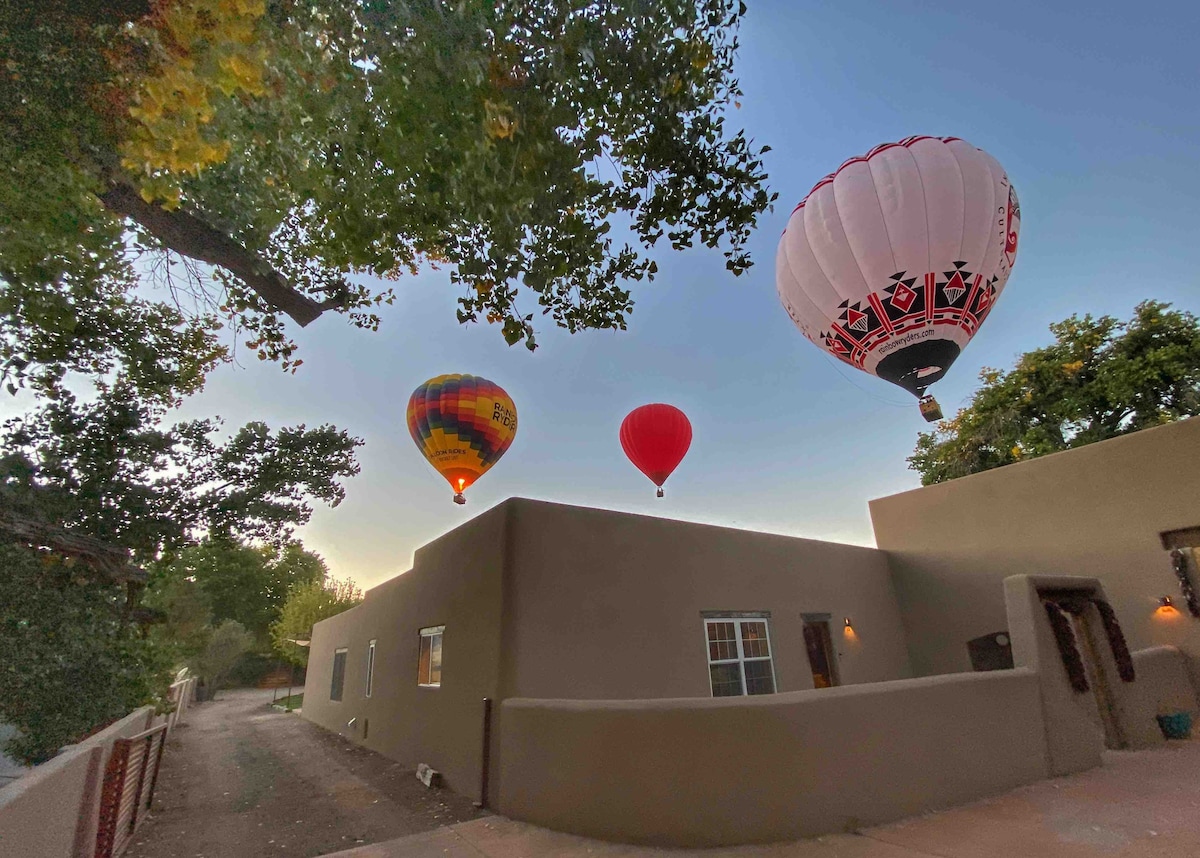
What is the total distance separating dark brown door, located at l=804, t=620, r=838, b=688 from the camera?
994 cm

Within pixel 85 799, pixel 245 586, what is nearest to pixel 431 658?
pixel 85 799

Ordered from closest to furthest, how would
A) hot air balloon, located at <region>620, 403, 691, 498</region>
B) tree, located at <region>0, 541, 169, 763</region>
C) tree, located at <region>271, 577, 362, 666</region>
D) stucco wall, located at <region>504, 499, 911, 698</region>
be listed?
stucco wall, located at <region>504, 499, 911, 698</region> < tree, located at <region>0, 541, 169, 763</region> < hot air balloon, located at <region>620, 403, 691, 498</region> < tree, located at <region>271, 577, 362, 666</region>

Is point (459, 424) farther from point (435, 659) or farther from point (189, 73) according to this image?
point (189, 73)

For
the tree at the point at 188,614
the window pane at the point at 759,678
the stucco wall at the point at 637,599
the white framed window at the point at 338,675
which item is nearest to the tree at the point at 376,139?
the stucco wall at the point at 637,599

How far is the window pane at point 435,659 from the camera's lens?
8.20 meters

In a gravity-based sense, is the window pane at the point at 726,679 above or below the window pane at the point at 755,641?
below

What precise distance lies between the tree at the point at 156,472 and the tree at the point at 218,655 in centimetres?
2118

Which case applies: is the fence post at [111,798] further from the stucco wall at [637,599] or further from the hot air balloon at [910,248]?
the hot air balloon at [910,248]

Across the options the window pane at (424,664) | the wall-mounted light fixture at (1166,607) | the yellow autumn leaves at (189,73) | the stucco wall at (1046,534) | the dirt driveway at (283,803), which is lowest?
the dirt driveway at (283,803)

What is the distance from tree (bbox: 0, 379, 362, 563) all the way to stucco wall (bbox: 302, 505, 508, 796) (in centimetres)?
301

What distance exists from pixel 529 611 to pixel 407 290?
575cm

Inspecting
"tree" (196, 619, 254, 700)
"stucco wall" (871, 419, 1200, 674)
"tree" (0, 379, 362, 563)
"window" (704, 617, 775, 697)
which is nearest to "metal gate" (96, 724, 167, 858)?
"tree" (0, 379, 362, 563)

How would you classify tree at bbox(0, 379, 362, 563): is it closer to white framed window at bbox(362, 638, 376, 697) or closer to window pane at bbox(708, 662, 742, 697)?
Result: white framed window at bbox(362, 638, 376, 697)

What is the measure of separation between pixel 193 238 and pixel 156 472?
6.76 m
